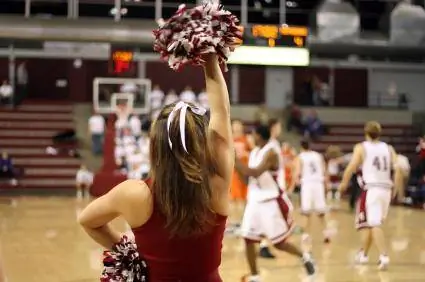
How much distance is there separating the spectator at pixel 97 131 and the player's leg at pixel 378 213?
14512mm

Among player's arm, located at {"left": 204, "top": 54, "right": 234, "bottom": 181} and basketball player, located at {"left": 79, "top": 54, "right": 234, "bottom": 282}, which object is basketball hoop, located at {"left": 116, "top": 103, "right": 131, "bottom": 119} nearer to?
player's arm, located at {"left": 204, "top": 54, "right": 234, "bottom": 181}

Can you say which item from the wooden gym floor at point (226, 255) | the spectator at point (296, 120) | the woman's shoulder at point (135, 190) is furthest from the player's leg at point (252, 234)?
the spectator at point (296, 120)

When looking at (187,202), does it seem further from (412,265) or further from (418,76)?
(418,76)

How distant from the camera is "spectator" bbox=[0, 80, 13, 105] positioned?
23734 millimetres

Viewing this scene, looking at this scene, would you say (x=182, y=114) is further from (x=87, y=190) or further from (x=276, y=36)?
(x=87, y=190)

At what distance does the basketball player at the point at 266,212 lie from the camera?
276 inches

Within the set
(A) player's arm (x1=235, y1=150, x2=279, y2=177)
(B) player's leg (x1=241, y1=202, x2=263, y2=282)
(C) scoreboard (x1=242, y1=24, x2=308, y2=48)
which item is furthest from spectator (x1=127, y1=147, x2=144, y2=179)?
(A) player's arm (x1=235, y1=150, x2=279, y2=177)

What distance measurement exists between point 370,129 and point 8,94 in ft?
58.0

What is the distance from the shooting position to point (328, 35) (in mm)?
25234

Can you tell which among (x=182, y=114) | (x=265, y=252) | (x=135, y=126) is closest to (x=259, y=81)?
(x=135, y=126)

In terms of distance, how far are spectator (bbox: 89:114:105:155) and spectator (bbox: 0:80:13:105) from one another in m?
3.45

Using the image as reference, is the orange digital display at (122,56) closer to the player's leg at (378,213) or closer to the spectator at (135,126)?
the spectator at (135,126)

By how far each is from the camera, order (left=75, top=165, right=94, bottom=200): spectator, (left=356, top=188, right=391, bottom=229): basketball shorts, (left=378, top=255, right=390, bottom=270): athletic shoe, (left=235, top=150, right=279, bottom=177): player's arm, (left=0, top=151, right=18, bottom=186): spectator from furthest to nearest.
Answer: (left=0, top=151, right=18, bottom=186): spectator < (left=75, top=165, right=94, bottom=200): spectator < (left=356, top=188, right=391, bottom=229): basketball shorts < (left=378, top=255, right=390, bottom=270): athletic shoe < (left=235, top=150, right=279, bottom=177): player's arm

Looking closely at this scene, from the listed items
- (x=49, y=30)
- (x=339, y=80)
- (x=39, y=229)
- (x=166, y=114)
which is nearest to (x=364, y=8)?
(x=339, y=80)
